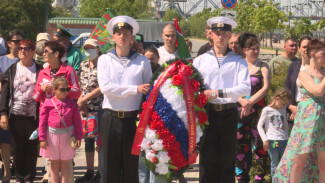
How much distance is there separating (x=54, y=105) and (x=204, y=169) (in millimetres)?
2060

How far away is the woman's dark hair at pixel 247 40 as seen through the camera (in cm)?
799

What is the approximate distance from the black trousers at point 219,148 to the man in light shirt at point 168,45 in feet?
5.96

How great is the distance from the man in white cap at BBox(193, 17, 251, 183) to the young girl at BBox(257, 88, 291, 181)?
1.43 m

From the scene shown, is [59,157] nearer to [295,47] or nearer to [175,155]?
[175,155]

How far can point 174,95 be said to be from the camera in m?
6.20

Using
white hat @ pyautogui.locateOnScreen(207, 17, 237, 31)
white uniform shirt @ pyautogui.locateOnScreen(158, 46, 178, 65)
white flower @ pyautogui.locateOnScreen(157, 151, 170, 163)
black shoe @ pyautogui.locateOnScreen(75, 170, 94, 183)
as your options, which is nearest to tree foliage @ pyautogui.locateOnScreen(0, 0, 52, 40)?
black shoe @ pyautogui.locateOnScreen(75, 170, 94, 183)

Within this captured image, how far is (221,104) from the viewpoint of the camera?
21.5ft

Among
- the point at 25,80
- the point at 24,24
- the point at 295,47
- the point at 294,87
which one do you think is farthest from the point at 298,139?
the point at 24,24

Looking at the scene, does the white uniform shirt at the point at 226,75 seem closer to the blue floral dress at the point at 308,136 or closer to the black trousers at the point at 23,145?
the blue floral dress at the point at 308,136

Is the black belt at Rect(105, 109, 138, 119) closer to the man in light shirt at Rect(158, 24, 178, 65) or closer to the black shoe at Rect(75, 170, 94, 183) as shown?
the man in light shirt at Rect(158, 24, 178, 65)

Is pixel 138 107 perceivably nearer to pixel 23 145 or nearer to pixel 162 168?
pixel 162 168

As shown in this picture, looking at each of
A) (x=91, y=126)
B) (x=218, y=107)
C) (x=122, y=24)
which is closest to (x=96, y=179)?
(x=91, y=126)

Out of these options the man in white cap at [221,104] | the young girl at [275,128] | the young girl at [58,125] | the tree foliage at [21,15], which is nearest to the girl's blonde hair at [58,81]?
the young girl at [58,125]

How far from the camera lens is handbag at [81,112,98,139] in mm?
8383
